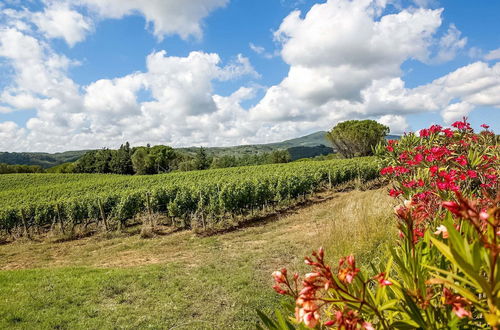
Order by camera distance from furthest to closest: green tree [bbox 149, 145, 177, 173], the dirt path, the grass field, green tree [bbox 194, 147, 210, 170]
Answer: green tree [bbox 149, 145, 177, 173]
green tree [bbox 194, 147, 210, 170]
the dirt path
the grass field

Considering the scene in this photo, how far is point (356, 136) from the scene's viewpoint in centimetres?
4834

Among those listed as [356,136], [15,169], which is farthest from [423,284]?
[15,169]

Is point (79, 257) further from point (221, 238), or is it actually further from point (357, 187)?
point (357, 187)

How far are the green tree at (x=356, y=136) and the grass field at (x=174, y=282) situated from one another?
41.4 meters

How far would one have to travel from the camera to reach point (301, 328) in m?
1.16

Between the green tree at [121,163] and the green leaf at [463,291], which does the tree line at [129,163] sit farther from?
the green leaf at [463,291]

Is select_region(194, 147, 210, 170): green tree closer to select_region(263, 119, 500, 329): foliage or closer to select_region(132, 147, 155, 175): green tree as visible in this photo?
select_region(132, 147, 155, 175): green tree

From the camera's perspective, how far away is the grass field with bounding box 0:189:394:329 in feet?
16.8

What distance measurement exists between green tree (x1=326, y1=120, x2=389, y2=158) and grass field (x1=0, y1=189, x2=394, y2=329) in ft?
136

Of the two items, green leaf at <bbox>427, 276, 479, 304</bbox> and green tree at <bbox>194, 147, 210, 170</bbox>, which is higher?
green leaf at <bbox>427, 276, 479, 304</bbox>

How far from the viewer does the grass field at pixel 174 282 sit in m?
5.13

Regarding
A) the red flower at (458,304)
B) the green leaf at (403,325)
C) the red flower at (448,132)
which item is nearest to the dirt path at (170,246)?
the red flower at (448,132)

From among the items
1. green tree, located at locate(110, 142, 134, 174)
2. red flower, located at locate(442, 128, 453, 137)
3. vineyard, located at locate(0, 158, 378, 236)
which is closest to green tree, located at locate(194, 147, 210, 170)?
green tree, located at locate(110, 142, 134, 174)

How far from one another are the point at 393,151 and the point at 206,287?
17.3 ft
